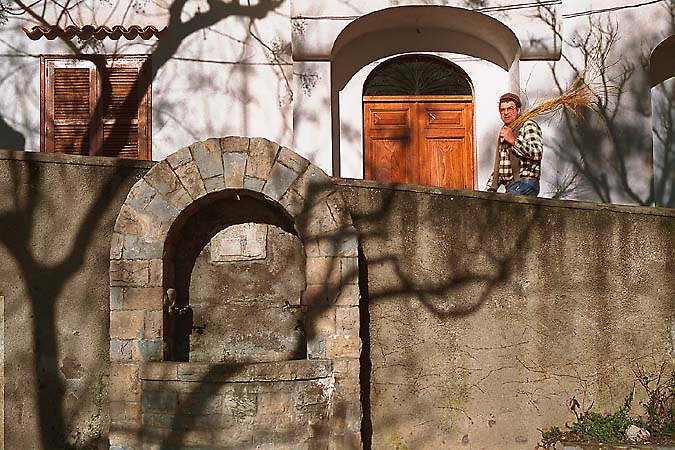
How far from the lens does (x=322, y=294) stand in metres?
7.49

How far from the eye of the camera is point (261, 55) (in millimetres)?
11008

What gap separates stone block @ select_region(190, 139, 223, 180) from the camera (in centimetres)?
762

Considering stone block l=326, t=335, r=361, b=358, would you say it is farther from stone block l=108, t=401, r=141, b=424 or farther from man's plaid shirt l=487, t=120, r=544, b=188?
man's plaid shirt l=487, t=120, r=544, b=188

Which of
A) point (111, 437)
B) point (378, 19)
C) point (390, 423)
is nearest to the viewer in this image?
point (111, 437)

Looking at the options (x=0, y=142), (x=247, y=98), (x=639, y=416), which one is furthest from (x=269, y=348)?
(x=0, y=142)

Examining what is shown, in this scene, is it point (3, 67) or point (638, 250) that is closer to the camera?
point (638, 250)

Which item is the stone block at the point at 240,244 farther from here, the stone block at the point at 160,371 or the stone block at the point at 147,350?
the stone block at the point at 160,371

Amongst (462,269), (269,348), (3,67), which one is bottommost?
(269,348)

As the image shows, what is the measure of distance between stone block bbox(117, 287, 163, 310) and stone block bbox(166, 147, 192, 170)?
0.96 meters

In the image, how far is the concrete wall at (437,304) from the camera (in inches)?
307

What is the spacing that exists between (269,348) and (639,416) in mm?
3118

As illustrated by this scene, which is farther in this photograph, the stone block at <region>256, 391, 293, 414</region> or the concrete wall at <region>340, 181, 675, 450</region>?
the concrete wall at <region>340, 181, 675, 450</region>

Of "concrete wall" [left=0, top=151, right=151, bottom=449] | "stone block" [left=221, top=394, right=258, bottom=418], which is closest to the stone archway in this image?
"stone block" [left=221, top=394, right=258, bottom=418]

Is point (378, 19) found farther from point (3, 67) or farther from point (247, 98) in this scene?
point (3, 67)
